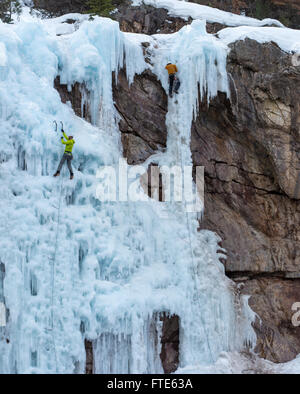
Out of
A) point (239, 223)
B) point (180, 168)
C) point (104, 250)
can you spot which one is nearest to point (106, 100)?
point (180, 168)

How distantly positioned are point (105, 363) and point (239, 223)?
445cm

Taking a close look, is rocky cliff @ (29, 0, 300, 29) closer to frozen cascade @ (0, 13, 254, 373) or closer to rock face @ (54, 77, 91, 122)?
frozen cascade @ (0, 13, 254, 373)

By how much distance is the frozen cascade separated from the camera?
8.02 m

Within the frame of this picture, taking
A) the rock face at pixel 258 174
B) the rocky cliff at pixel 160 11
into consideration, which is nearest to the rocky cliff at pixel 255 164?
the rock face at pixel 258 174

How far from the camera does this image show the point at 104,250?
8.98 m

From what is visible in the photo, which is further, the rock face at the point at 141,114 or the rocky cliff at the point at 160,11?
the rocky cliff at the point at 160,11

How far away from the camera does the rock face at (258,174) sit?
1069 cm

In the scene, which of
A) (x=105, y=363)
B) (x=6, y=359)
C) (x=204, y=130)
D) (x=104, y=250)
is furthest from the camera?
(x=204, y=130)

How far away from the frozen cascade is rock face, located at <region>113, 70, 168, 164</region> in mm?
236

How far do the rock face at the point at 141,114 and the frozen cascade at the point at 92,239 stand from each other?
9.3 inches

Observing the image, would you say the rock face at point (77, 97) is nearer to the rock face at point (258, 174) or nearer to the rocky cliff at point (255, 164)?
the rocky cliff at point (255, 164)

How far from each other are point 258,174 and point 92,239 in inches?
173

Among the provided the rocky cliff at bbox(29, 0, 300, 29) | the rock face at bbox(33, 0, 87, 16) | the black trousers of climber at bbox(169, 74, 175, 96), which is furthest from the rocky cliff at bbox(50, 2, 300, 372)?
the rock face at bbox(33, 0, 87, 16)
